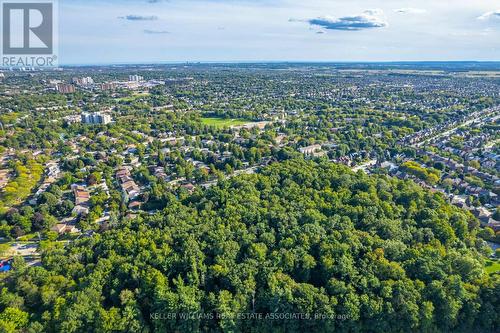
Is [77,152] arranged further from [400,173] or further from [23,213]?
[400,173]

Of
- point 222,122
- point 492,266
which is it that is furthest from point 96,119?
point 492,266

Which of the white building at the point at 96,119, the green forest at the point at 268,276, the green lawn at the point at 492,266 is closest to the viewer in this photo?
the green forest at the point at 268,276

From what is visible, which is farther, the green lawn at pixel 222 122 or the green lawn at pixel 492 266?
the green lawn at pixel 222 122

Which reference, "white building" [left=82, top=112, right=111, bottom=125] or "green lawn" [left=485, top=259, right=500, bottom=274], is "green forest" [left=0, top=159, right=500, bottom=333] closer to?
"green lawn" [left=485, top=259, right=500, bottom=274]

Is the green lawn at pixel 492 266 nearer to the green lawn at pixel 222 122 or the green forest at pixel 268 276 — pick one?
the green forest at pixel 268 276

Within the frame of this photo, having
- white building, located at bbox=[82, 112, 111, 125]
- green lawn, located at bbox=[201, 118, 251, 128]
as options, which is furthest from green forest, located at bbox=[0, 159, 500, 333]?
white building, located at bbox=[82, 112, 111, 125]

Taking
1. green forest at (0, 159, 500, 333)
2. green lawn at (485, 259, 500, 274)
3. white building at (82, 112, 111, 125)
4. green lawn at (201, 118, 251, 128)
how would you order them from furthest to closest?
green lawn at (201, 118, 251, 128) → white building at (82, 112, 111, 125) → green lawn at (485, 259, 500, 274) → green forest at (0, 159, 500, 333)

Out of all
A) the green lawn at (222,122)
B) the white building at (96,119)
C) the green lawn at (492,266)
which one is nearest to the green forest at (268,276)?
the green lawn at (492,266)
